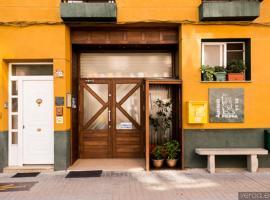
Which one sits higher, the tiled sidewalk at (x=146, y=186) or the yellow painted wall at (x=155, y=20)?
the yellow painted wall at (x=155, y=20)

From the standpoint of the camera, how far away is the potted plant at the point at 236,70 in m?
10.3

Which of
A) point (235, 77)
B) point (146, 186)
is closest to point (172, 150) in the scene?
point (146, 186)

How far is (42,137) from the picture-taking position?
1049 cm

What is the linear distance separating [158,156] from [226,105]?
2342 millimetres

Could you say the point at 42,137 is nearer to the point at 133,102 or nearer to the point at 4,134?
the point at 4,134

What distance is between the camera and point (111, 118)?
11734mm

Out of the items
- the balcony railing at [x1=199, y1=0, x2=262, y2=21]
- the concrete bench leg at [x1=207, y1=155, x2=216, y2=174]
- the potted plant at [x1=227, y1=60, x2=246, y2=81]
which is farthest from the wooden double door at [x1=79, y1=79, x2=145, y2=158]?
the balcony railing at [x1=199, y1=0, x2=262, y2=21]

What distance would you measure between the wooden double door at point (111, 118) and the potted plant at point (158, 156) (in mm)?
1324

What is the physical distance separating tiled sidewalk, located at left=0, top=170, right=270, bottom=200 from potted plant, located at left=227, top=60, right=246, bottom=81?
2597mm

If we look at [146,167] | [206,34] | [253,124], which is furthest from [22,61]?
[253,124]

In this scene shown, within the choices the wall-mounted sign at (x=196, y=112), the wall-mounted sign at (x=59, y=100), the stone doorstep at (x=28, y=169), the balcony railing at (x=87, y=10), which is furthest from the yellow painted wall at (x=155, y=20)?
the stone doorstep at (x=28, y=169)

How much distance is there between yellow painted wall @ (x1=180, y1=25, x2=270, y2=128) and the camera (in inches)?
401

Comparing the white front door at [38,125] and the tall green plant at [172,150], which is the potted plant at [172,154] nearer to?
the tall green plant at [172,150]

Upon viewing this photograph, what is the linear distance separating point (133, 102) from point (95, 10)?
3344mm
